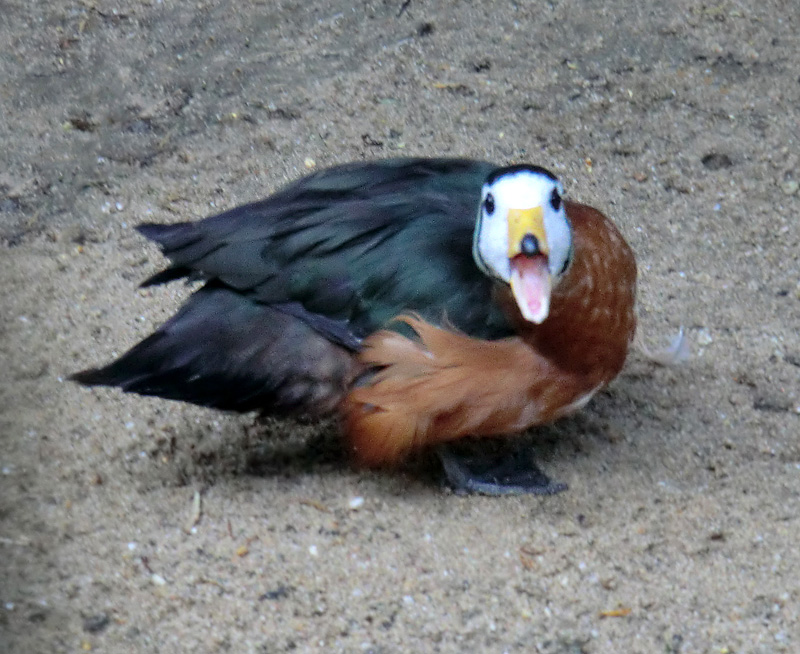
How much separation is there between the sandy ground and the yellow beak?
2.64ft

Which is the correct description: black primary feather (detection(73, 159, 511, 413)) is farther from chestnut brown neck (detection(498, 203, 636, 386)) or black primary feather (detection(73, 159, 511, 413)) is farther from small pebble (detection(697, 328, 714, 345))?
small pebble (detection(697, 328, 714, 345))

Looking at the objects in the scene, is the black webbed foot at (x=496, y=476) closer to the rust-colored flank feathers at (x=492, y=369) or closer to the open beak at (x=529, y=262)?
the rust-colored flank feathers at (x=492, y=369)

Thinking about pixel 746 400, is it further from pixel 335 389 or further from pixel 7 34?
pixel 7 34

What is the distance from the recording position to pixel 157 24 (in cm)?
531

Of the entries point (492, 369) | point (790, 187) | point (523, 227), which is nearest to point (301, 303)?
point (492, 369)

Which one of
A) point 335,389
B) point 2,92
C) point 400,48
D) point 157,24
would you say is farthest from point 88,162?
point 335,389

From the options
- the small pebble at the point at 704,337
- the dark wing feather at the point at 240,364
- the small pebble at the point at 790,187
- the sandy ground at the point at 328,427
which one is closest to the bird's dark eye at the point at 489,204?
the dark wing feather at the point at 240,364

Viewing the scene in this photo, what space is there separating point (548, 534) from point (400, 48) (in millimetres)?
2769

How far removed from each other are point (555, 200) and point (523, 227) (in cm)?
15

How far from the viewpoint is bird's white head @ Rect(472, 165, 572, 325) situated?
2932 mm

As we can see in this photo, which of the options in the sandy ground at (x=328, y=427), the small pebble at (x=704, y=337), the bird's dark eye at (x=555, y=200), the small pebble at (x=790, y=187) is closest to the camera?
the sandy ground at (x=328, y=427)

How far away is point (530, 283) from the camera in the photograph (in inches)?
117

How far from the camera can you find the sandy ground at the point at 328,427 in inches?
114

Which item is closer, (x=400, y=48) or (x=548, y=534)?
(x=548, y=534)
